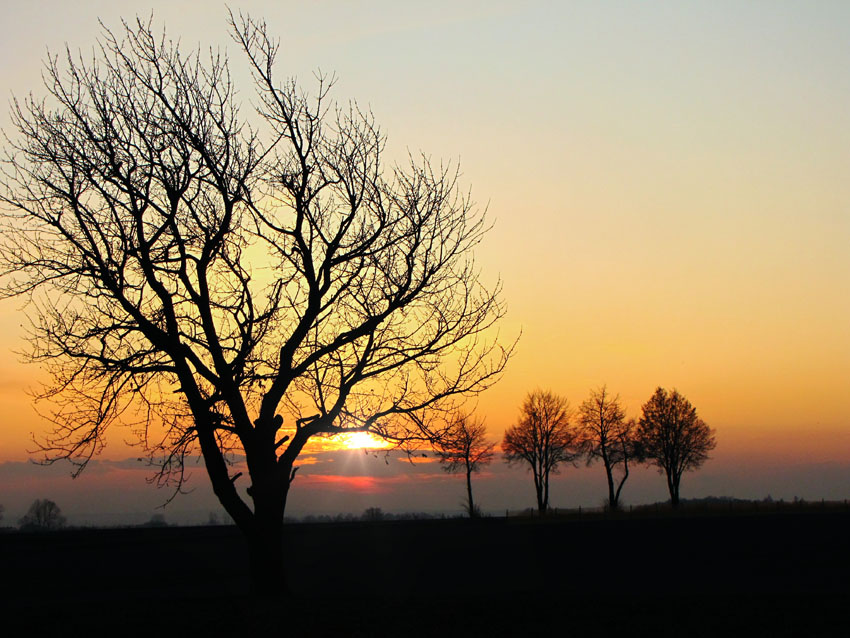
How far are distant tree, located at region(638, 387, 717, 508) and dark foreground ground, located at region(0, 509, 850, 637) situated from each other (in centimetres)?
1881

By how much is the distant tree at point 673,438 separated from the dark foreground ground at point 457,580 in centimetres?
1881

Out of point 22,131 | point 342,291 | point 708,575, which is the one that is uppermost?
point 22,131

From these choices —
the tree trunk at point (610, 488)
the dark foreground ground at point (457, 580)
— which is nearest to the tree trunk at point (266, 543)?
the dark foreground ground at point (457, 580)

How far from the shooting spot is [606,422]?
310 feet

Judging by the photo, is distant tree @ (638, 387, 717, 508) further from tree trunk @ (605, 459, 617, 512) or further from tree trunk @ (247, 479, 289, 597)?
tree trunk @ (247, 479, 289, 597)

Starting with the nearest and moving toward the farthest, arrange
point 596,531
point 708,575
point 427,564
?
point 708,575
point 427,564
point 596,531

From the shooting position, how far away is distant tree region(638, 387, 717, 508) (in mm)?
92600

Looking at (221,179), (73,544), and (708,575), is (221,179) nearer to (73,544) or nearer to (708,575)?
(708,575)

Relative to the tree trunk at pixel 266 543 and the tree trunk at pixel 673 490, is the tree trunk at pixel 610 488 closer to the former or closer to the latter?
the tree trunk at pixel 673 490

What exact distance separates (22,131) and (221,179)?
4.50 metres

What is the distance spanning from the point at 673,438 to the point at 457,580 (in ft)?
214

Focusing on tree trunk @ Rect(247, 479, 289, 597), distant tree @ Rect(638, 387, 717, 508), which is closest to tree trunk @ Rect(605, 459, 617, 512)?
distant tree @ Rect(638, 387, 717, 508)

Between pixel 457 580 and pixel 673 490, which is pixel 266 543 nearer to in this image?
pixel 457 580

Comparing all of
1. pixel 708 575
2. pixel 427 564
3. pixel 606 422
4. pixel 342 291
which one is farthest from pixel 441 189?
pixel 606 422
